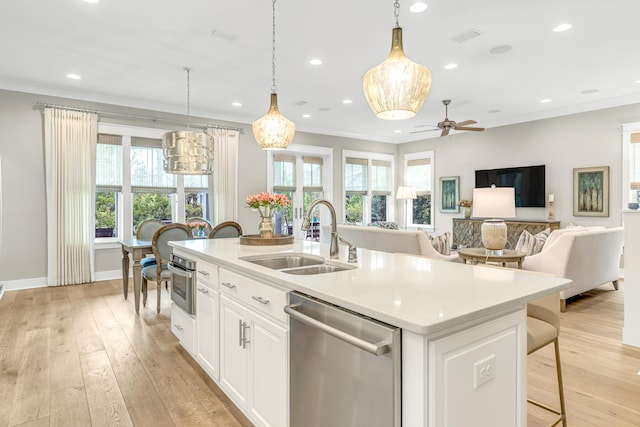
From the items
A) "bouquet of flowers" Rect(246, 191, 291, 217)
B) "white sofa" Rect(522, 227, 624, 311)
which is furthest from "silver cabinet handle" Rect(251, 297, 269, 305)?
"white sofa" Rect(522, 227, 624, 311)

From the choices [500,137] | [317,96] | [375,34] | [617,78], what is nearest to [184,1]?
[375,34]

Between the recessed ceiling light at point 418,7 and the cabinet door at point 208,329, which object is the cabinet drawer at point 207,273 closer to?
the cabinet door at point 208,329

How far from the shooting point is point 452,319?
1081 millimetres

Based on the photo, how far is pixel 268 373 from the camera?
5.77 feet

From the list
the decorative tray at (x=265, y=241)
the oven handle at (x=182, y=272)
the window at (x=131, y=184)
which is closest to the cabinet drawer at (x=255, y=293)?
the oven handle at (x=182, y=272)

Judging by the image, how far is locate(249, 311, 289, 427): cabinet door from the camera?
1637mm

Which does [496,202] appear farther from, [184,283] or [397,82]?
[184,283]

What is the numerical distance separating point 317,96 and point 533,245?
369cm

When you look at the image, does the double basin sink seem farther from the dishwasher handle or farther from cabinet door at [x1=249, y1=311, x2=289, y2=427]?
the dishwasher handle

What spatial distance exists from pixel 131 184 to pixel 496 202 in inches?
210

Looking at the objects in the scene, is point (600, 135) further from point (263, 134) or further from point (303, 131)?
point (263, 134)

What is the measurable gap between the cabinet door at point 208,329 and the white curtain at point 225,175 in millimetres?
4179

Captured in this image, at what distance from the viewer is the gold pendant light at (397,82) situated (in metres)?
1.96

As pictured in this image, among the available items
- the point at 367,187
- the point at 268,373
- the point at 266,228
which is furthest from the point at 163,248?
the point at 367,187
